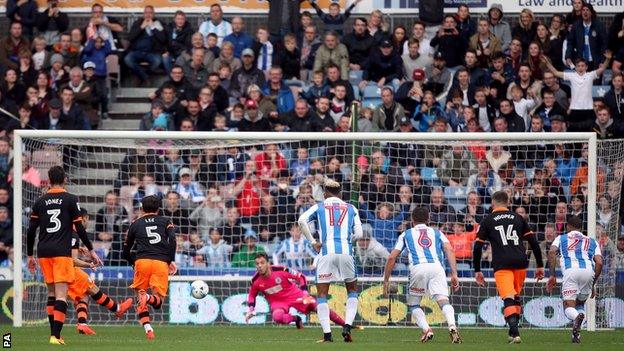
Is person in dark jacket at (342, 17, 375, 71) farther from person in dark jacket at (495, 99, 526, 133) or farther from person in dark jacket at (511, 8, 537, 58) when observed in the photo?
person in dark jacket at (495, 99, 526, 133)

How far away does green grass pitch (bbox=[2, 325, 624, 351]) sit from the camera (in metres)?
16.3

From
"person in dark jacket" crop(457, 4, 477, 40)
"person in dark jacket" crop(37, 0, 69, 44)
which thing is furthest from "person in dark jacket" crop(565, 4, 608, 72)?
"person in dark jacket" crop(37, 0, 69, 44)

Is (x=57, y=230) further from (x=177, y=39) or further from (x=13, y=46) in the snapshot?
(x=13, y=46)

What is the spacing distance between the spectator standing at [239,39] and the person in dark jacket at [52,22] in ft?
11.0

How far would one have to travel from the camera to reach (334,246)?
57.5ft

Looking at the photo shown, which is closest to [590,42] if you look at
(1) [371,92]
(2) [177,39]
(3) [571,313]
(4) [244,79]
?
(1) [371,92]

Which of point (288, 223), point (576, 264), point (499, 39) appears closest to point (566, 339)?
point (576, 264)

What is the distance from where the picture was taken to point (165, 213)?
Result: 22906mm

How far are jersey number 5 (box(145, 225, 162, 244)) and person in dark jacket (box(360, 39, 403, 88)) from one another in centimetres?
912

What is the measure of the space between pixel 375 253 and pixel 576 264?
4.13 m

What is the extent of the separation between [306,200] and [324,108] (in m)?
2.69

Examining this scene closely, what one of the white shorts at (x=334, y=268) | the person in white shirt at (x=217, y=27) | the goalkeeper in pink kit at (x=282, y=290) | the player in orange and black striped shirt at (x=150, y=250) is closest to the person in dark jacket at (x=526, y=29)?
the person in white shirt at (x=217, y=27)

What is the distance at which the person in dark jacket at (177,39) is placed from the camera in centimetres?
2705

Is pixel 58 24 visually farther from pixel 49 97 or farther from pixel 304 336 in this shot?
pixel 304 336
